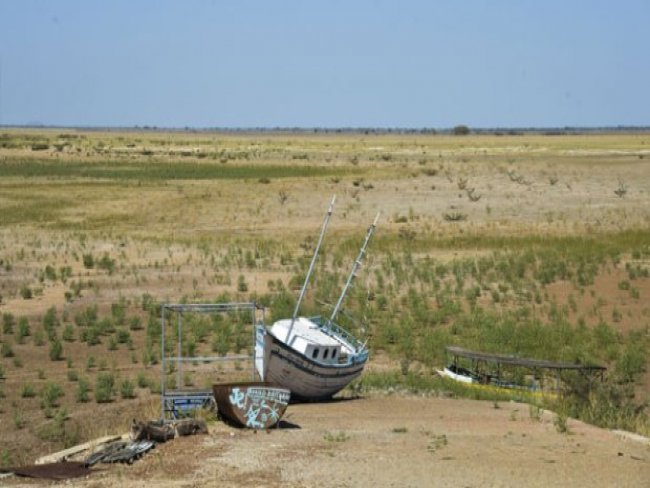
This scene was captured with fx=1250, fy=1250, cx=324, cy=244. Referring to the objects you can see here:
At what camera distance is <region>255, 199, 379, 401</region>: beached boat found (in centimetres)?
1967

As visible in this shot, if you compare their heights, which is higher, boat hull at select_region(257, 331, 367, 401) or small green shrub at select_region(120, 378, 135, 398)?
boat hull at select_region(257, 331, 367, 401)

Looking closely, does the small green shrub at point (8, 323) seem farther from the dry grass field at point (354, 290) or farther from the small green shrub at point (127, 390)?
the small green shrub at point (127, 390)

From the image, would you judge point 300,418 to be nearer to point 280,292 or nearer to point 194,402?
point 194,402

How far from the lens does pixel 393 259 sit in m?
40.2

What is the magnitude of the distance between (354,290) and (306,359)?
13.9 meters

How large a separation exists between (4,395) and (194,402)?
192 inches

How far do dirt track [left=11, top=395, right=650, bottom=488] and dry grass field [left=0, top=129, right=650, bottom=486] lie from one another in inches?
2.8

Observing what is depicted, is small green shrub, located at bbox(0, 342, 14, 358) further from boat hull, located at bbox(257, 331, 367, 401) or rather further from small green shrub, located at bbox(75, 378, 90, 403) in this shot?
boat hull, located at bbox(257, 331, 367, 401)

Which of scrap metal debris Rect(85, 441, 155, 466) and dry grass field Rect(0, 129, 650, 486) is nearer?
scrap metal debris Rect(85, 441, 155, 466)

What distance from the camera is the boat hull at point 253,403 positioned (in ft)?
58.3

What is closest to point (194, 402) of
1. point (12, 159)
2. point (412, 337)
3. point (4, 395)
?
point (4, 395)

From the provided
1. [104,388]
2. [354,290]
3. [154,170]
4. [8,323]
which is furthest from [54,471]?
[154,170]

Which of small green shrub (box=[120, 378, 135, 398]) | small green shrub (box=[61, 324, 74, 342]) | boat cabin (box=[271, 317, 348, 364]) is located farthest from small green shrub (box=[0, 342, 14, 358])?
boat cabin (box=[271, 317, 348, 364])

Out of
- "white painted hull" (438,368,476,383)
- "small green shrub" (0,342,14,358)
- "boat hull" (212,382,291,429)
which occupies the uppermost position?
"boat hull" (212,382,291,429)
